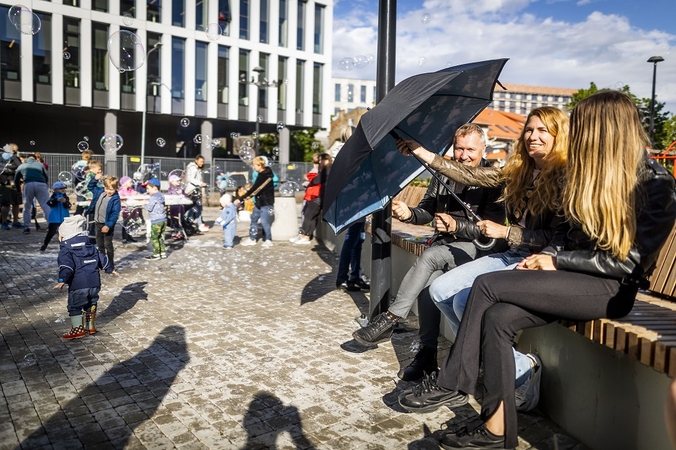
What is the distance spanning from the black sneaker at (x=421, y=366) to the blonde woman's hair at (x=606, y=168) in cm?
153

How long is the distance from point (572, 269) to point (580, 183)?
45cm

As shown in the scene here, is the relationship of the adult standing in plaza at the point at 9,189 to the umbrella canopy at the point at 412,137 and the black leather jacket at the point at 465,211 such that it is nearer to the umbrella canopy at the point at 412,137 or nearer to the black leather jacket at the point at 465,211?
the umbrella canopy at the point at 412,137

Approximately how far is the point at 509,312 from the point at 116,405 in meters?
2.52

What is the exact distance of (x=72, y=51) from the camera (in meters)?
31.5

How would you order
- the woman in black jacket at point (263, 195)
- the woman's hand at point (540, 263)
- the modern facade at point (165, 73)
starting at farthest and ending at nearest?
the modern facade at point (165, 73)
the woman in black jacket at point (263, 195)
the woman's hand at point (540, 263)

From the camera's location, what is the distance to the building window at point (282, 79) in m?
40.4

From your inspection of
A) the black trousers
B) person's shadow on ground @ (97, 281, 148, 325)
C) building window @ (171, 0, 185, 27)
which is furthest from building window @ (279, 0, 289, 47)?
the black trousers

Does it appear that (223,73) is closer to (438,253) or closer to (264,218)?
(264,218)

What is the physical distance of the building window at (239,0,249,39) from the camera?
37.9 m

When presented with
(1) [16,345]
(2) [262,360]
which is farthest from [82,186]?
(2) [262,360]

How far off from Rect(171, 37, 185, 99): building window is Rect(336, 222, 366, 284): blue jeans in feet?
99.5

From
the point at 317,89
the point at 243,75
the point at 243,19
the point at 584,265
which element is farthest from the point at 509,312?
the point at 317,89

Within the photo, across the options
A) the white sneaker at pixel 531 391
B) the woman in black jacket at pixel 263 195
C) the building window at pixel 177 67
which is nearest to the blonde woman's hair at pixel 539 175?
the white sneaker at pixel 531 391

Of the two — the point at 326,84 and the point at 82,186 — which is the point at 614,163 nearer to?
the point at 82,186
